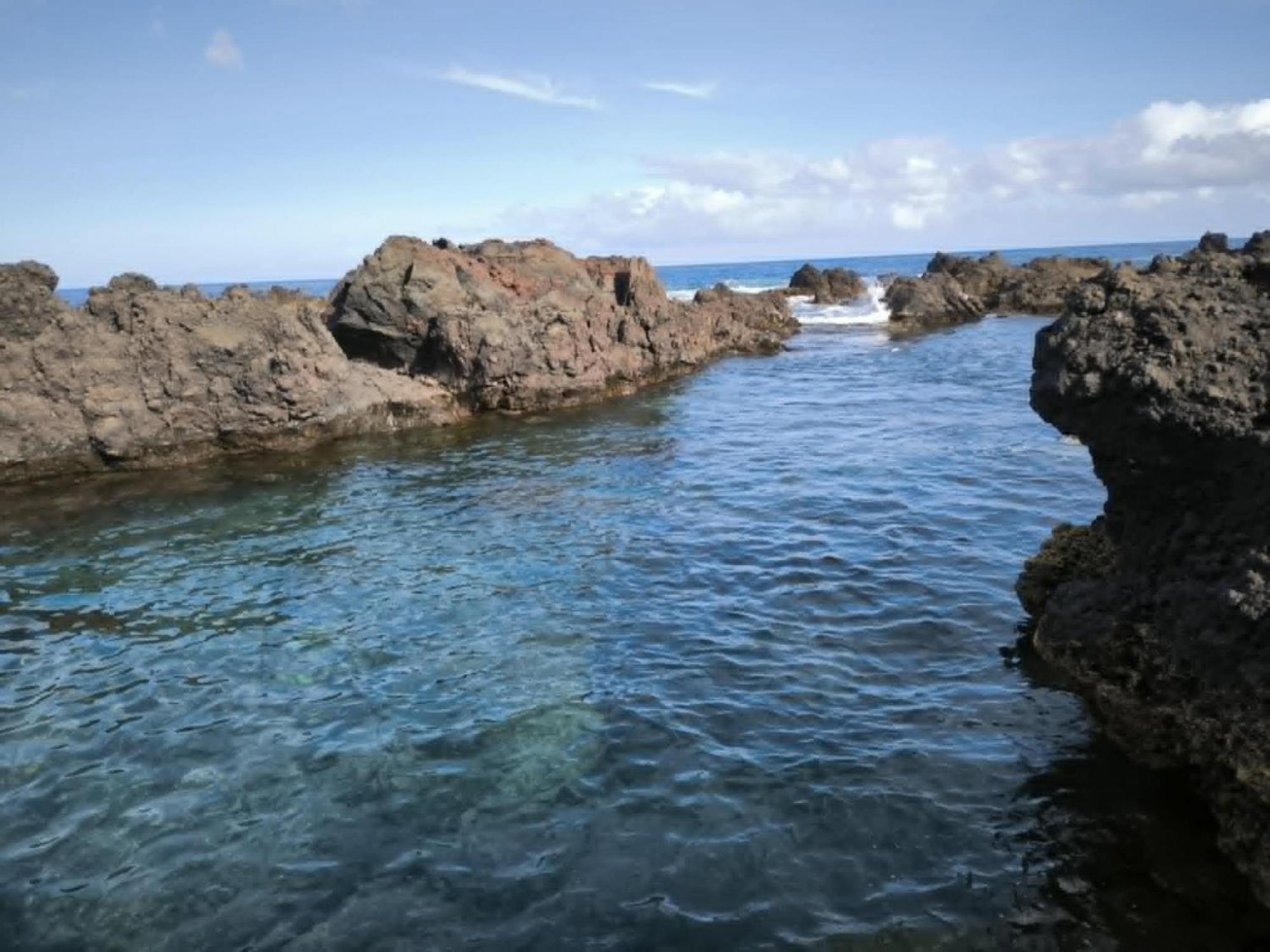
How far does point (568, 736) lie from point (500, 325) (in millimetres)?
20465

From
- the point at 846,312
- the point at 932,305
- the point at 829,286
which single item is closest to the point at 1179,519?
the point at 932,305

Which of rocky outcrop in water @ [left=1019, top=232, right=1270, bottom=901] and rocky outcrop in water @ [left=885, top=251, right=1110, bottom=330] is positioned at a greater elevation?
rocky outcrop in water @ [left=885, top=251, right=1110, bottom=330]

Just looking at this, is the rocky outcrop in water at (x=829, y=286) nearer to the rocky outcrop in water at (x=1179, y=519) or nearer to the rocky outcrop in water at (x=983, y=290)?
the rocky outcrop in water at (x=983, y=290)

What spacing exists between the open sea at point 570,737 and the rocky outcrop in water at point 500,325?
32.6 ft

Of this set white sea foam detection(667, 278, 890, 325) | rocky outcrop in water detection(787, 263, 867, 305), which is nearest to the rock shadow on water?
white sea foam detection(667, 278, 890, 325)

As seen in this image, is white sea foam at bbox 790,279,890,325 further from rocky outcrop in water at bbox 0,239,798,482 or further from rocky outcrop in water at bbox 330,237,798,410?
rocky outcrop in water at bbox 0,239,798,482

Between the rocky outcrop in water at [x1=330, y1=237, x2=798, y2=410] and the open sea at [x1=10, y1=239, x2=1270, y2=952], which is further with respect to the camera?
the rocky outcrop in water at [x1=330, y1=237, x2=798, y2=410]

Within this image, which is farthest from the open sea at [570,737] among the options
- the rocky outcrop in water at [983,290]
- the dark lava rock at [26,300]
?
the rocky outcrop in water at [983,290]

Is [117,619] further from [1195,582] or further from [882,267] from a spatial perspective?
[882,267]

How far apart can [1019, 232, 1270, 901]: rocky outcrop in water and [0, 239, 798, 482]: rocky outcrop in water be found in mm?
20141

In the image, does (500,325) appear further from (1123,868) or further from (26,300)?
(1123,868)

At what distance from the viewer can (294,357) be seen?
924 inches

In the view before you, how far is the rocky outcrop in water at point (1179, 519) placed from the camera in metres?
6.27

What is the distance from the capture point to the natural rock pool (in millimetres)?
6449
